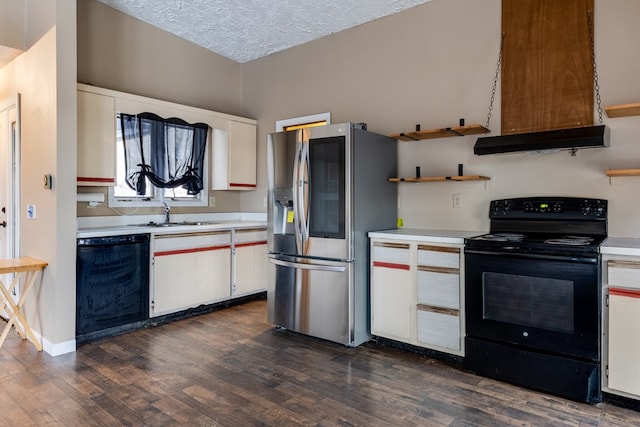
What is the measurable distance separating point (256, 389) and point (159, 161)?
276 centimetres

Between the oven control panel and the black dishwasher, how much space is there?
307cm

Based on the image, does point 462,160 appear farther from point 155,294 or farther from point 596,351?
point 155,294

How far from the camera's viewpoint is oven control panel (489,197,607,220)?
2883 millimetres

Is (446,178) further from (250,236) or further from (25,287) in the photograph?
(25,287)

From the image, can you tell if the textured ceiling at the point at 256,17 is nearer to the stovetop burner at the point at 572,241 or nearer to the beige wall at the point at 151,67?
the beige wall at the point at 151,67

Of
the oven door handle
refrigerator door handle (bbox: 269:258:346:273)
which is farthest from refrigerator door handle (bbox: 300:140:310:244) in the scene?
the oven door handle

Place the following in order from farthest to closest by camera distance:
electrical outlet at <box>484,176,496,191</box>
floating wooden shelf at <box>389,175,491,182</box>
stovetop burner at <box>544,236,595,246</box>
Result: electrical outlet at <box>484,176,496,191</box> < floating wooden shelf at <box>389,175,491,182</box> < stovetop burner at <box>544,236,595,246</box>

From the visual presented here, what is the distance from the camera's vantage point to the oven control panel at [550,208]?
2.88 m

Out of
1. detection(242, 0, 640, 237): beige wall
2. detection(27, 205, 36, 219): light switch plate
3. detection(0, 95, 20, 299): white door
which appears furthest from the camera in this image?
detection(0, 95, 20, 299): white door

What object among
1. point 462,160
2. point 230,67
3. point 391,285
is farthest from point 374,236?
point 230,67

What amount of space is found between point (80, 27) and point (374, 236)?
134 inches

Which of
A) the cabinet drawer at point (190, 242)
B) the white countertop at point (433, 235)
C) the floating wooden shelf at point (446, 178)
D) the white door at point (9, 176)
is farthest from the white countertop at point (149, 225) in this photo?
the floating wooden shelf at point (446, 178)

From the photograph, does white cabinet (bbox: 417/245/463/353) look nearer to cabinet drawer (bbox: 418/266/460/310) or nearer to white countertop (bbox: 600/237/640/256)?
cabinet drawer (bbox: 418/266/460/310)

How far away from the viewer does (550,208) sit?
3039 mm
